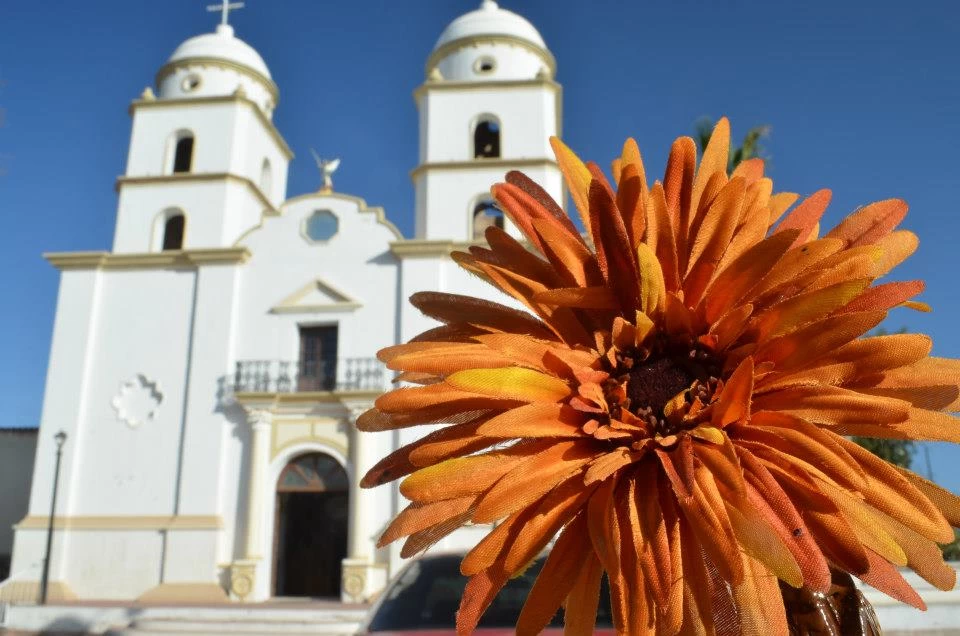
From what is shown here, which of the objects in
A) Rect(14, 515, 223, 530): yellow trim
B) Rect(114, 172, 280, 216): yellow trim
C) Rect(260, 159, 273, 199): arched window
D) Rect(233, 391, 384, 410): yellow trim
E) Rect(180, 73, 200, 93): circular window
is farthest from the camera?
Rect(260, 159, 273, 199): arched window

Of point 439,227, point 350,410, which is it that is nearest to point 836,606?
point 350,410

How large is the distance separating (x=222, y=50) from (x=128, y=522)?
12.9m

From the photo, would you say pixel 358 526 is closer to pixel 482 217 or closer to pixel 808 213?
pixel 482 217

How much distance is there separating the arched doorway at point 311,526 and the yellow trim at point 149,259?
5208 millimetres

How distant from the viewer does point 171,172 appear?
2186 cm

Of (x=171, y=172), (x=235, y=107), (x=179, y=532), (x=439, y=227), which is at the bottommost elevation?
(x=179, y=532)

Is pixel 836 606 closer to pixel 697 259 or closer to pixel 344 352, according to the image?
pixel 697 259

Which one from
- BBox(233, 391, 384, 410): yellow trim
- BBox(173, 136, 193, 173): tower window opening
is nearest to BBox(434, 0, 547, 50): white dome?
BBox(173, 136, 193, 173): tower window opening

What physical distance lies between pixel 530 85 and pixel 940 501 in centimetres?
2115

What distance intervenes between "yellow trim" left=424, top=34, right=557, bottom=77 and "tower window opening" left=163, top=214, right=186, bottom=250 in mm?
7646

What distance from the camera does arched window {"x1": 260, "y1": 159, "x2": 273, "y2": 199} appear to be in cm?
2377

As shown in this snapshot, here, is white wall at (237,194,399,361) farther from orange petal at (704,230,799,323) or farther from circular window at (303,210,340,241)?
orange petal at (704,230,799,323)

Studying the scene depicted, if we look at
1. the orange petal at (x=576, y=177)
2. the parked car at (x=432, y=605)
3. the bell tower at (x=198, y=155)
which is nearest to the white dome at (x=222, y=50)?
the bell tower at (x=198, y=155)

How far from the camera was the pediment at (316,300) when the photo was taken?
19.8 m
